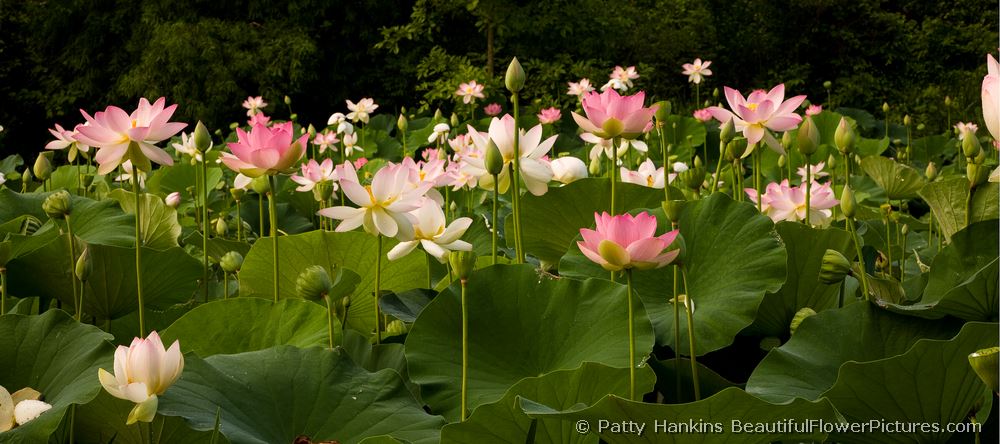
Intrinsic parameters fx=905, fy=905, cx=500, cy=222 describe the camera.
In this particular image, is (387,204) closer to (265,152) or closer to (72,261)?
(265,152)

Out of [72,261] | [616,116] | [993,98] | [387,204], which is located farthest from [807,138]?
[72,261]

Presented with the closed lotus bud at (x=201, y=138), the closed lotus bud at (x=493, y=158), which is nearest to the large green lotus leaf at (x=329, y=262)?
the closed lotus bud at (x=201, y=138)

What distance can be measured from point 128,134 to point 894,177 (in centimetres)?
125

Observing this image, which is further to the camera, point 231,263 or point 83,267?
point 231,263

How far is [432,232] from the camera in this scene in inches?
35.7

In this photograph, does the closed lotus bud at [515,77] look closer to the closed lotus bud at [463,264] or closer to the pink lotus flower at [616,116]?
the pink lotus flower at [616,116]

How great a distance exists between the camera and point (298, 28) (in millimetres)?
6016

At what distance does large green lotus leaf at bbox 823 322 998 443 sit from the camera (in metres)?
Result: 0.67

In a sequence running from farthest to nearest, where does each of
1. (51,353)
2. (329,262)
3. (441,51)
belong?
(441,51) < (329,262) < (51,353)

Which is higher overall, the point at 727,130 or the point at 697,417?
the point at 727,130

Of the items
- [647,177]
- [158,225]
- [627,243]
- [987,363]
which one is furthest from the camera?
[158,225]

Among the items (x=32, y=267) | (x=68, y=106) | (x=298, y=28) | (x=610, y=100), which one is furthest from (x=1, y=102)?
(x=610, y=100)

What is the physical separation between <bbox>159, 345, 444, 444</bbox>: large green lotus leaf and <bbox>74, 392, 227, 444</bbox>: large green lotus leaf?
4 centimetres

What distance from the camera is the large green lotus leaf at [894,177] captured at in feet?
5.02
